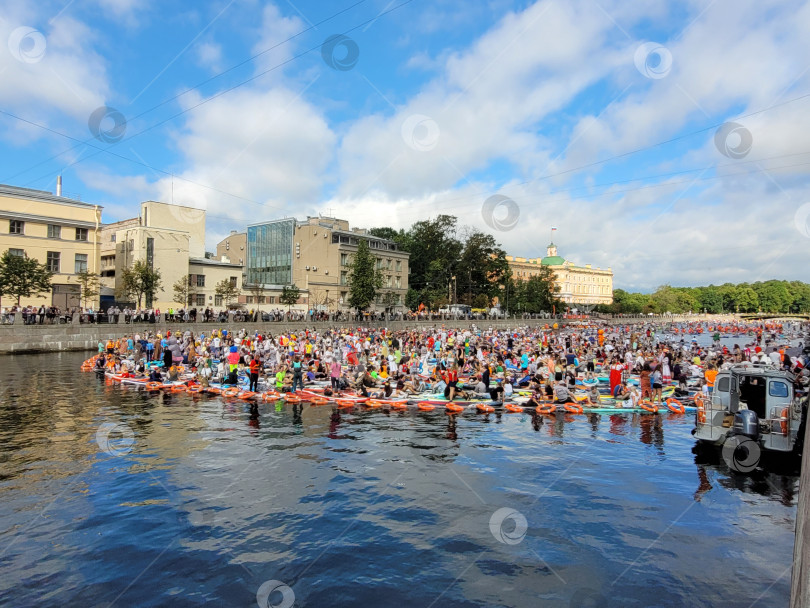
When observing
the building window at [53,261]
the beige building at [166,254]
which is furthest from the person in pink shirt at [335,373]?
the beige building at [166,254]

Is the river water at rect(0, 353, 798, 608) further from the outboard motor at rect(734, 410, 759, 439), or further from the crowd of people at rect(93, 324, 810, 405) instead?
the crowd of people at rect(93, 324, 810, 405)

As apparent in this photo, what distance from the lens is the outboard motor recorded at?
477 inches

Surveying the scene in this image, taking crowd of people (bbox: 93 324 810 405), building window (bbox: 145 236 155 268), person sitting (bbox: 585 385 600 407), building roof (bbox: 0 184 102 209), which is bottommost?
person sitting (bbox: 585 385 600 407)

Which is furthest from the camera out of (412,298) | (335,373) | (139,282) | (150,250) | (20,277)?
(412,298)

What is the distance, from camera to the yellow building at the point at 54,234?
45.4 meters

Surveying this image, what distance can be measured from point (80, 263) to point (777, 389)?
2204 inches

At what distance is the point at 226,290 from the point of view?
59.1 metres

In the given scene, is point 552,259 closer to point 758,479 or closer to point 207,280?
point 207,280

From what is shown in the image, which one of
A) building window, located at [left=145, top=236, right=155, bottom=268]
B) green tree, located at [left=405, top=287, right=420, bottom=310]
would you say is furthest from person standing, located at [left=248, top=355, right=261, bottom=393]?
green tree, located at [left=405, top=287, right=420, bottom=310]

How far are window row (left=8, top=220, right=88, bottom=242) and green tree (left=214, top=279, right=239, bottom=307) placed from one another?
47.6 ft

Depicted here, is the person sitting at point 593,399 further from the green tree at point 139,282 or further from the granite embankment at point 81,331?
the green tree at point 139,282

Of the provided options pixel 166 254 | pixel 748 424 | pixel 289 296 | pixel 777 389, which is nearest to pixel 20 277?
pixel 166 254

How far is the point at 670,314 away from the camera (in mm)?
166875

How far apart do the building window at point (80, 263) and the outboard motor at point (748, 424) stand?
5491cm
